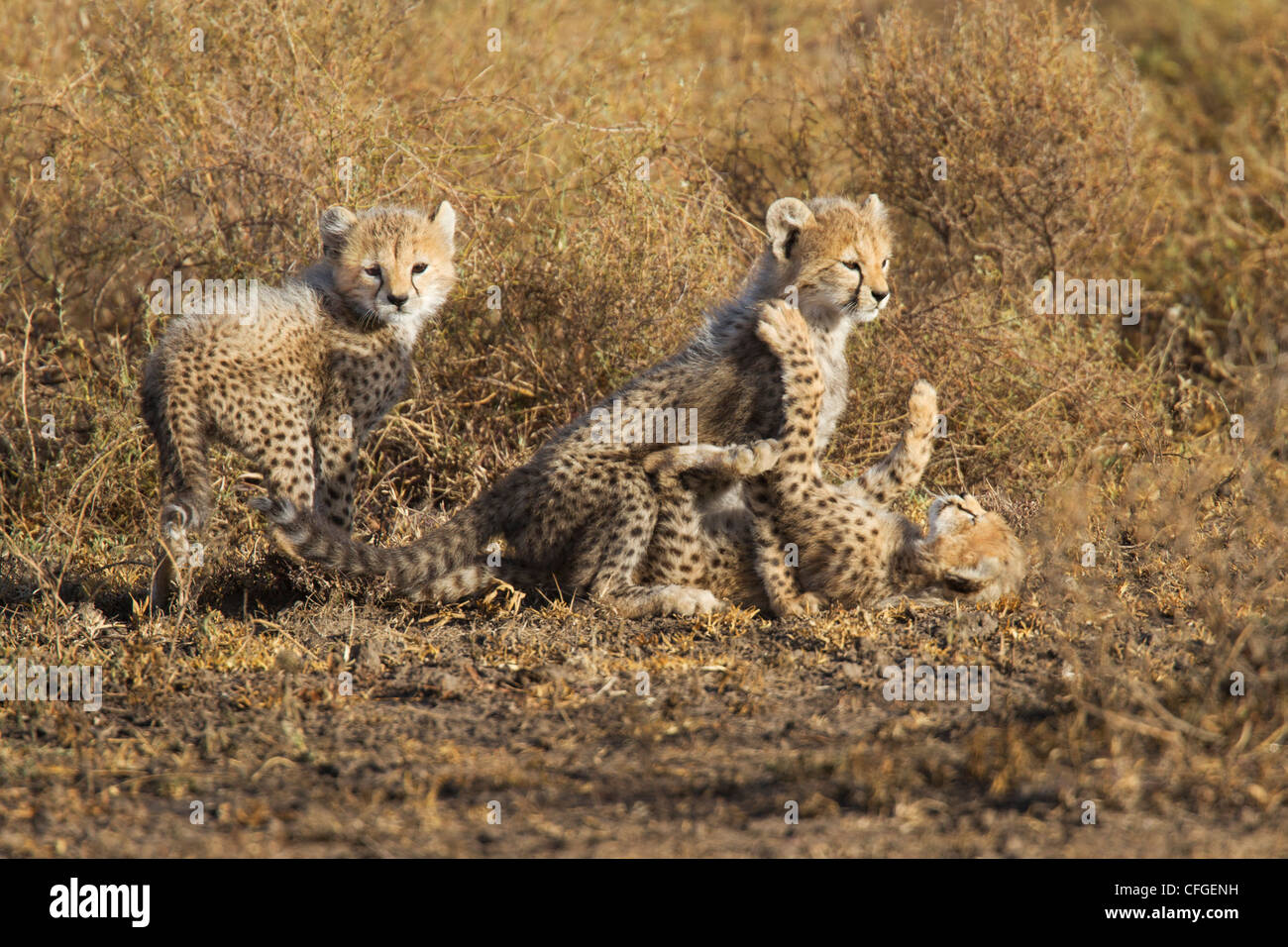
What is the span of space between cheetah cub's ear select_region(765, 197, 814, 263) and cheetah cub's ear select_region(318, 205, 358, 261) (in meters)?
1.70

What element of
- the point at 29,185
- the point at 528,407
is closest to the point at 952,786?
the point at 528,407

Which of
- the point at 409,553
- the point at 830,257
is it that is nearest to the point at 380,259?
the point at 409,553

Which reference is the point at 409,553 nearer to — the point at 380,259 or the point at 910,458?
the point at 380,259

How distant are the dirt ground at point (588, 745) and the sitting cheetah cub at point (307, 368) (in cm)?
57

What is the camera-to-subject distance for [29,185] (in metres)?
6.29

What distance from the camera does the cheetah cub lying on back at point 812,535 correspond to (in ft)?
15.6

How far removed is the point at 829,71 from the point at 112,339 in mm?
4198

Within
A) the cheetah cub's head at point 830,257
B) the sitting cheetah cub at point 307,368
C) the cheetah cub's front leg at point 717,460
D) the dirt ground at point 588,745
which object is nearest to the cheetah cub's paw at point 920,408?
the cheetah cub's head at point 830,257

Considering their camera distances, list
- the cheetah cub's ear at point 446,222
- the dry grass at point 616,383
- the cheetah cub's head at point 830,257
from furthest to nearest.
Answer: the cheetah cub's ear at point 446,222 → the cheetah cub's head at point 830,257 → the dry grass at point 616,383

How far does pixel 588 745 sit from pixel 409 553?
4.62 feet

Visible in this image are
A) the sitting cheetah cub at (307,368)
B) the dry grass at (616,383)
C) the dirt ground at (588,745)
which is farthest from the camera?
the sitting cheetah cub at (307,368)

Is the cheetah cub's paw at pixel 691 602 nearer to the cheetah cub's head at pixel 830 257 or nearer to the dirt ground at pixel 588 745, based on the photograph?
the dirt ground at pixel 588 745

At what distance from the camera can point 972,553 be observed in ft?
15.4
